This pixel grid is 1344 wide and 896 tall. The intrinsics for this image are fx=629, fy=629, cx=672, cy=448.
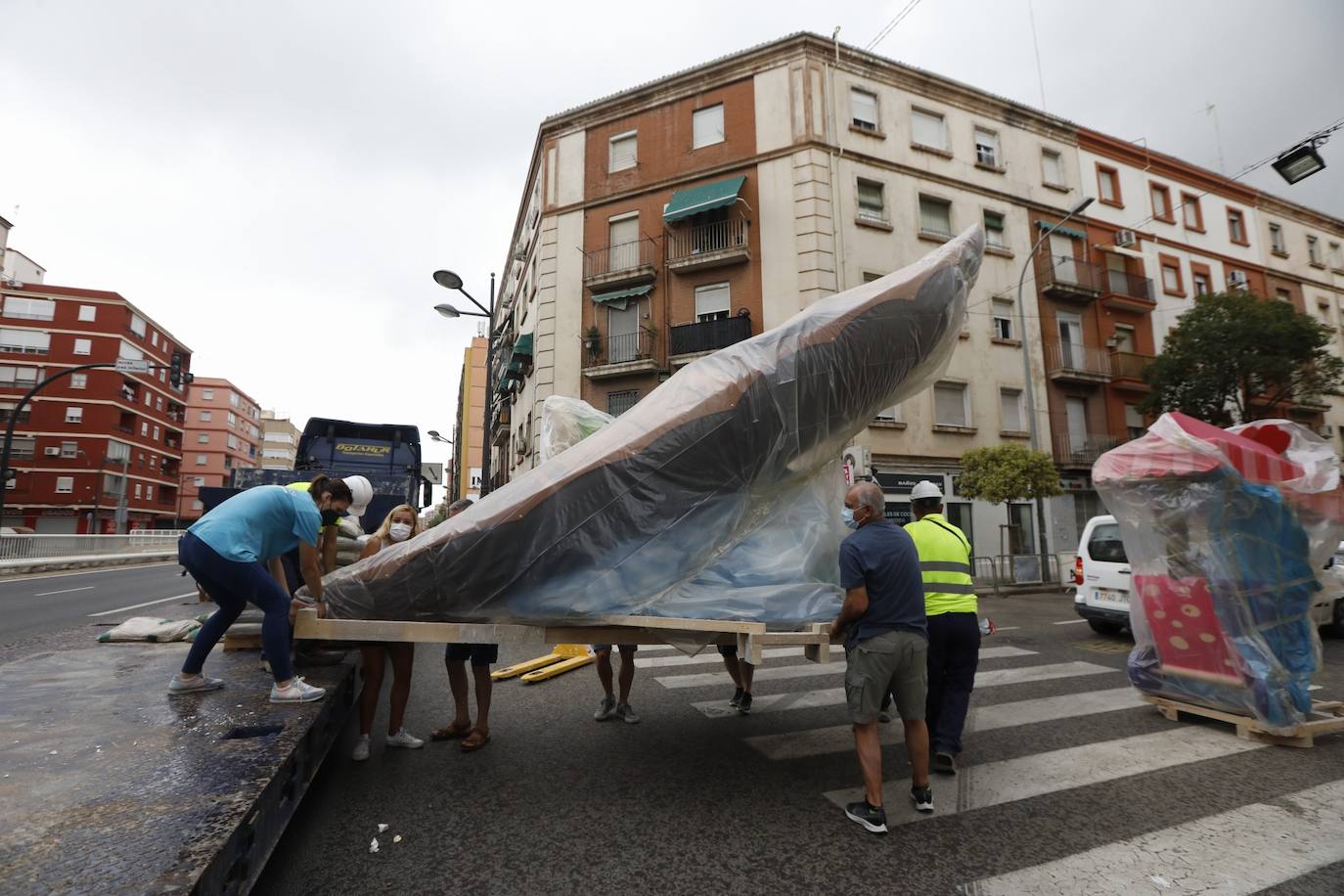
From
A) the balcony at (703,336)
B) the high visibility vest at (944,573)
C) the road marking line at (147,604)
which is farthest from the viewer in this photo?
the balcony at (703,336)

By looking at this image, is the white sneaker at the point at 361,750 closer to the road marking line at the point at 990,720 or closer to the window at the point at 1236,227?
the road marking line at the point at 990,720

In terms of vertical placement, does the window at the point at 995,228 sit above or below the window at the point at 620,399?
above

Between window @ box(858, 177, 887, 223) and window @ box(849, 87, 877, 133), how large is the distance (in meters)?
1.59

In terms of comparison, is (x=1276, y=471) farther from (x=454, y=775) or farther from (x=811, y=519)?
(x=454, y=775)

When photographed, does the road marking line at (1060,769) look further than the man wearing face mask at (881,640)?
Yes

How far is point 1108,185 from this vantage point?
2250 cm

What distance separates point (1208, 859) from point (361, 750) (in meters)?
4.38

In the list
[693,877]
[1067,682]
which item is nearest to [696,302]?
[1067,682]

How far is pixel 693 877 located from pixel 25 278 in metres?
67.8

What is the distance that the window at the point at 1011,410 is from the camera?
1933 cm

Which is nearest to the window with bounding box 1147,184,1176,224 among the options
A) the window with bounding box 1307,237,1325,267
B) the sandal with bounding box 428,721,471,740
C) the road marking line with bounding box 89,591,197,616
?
the window with bounding box 1307,237,1325,267

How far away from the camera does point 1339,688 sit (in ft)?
18.4

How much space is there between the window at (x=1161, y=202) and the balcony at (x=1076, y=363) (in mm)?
7121

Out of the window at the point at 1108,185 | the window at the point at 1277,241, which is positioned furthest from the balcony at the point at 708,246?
the window at the point at 1277,241
